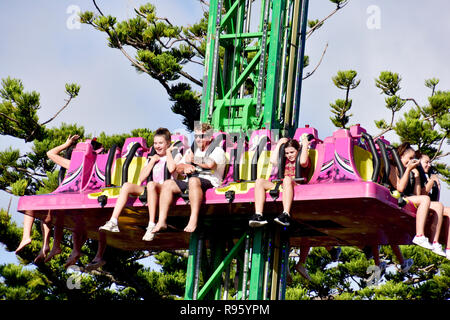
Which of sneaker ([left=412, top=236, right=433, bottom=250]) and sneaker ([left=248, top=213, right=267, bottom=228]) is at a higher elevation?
sneaker ([left=248, top=213, right=267, bottom=228])

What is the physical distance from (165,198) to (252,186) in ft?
3.16

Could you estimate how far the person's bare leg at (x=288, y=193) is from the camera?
409 inches

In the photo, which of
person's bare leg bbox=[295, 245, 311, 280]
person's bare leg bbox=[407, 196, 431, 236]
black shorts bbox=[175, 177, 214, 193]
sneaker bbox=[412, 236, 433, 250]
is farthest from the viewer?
person's bare leg bbox=[295, 245, 311, 280]

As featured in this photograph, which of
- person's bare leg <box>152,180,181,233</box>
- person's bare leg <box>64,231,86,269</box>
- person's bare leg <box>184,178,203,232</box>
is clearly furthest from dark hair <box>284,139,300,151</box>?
person's bare leg <box>64,231,86,269</box>

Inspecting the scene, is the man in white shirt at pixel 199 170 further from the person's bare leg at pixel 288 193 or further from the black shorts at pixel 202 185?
the person's bare leg at pixel 288 193

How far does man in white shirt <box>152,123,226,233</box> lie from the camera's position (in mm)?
10969

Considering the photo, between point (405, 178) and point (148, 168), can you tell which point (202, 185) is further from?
point (405, 178)

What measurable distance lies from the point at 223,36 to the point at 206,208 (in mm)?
3114

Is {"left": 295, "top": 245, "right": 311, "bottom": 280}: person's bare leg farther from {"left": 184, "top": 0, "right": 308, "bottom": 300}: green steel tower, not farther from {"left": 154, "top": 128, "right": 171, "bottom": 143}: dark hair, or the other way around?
{"left": 154, "top": 128, "right": 171, "bottom": 143}: dark hair

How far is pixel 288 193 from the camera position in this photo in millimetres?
10469

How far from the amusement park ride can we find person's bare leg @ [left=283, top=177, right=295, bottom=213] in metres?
0.12

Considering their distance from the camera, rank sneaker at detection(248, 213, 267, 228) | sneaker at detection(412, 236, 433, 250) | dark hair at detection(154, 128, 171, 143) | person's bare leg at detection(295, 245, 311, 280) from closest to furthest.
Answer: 1. sneaker at detection(248, 213, 267, 228)
2. sneaker at detection(412, 236, 433, 250)
3. dark hair at detection(154, 128, 171, 143)
4. person's bare leg at detection(295, 245, 311, 280)

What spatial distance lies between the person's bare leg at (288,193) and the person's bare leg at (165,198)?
127 centimetres

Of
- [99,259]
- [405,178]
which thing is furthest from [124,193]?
[405,178]
